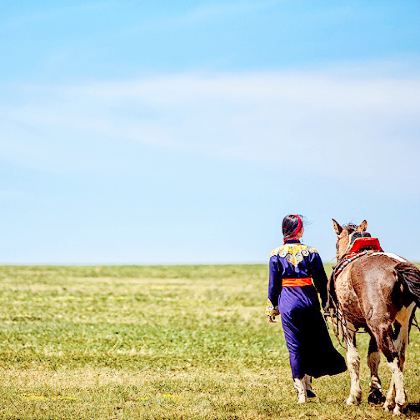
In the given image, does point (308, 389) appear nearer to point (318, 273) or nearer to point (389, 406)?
point (389, 406)

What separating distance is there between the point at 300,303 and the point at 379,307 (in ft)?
4.00

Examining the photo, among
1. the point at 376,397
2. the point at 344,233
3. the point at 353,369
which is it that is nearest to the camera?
the point at 353,369

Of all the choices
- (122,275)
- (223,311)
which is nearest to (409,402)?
(223,311)

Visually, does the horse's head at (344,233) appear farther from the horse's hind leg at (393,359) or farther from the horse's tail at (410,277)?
the horse's hind leg at (393,359)

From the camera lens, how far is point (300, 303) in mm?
11328

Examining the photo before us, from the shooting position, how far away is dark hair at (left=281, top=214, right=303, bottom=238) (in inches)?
452

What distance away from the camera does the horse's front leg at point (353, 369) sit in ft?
36.9

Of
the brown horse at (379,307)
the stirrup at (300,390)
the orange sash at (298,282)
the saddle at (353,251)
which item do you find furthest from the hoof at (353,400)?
the orange sash at (298,282)

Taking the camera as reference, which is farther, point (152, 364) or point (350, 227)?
point (152, 364)

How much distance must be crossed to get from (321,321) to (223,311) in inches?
806

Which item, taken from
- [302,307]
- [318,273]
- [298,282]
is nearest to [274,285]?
[298,282]

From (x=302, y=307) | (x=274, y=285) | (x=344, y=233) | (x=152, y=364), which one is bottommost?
(x=152, y=364)

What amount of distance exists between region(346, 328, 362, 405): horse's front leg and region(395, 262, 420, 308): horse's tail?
132cm

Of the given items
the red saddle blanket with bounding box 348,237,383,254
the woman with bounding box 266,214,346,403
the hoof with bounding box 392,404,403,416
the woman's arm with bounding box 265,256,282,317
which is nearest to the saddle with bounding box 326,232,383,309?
the red saddle blanket with bounding box 348,237,383,254
